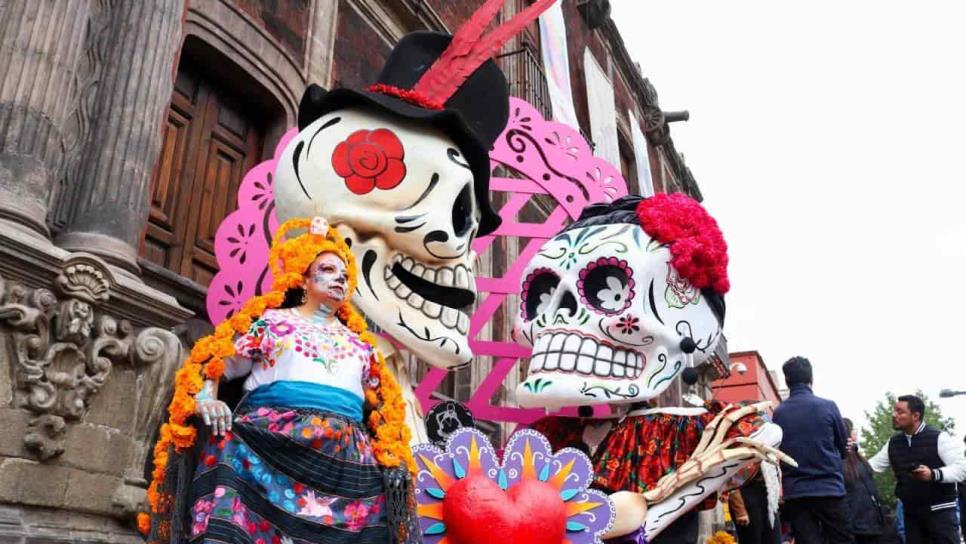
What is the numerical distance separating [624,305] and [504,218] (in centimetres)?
124

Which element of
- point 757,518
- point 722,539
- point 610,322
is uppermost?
point 610,322

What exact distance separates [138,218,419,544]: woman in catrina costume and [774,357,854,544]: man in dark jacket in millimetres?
2393

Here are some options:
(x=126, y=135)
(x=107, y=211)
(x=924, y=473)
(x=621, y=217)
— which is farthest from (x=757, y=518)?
(x=126, y=135)

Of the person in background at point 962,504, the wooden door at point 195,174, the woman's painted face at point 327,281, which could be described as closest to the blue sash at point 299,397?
the woman's painted face at point 327,281

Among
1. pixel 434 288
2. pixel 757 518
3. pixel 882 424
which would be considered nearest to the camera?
pixel 434 288

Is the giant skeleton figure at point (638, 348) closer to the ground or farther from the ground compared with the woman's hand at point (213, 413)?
farther from the ground

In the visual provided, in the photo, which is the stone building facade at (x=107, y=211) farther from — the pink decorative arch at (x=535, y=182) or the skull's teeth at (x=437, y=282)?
the pink decorative arch at (x=535, y=182)

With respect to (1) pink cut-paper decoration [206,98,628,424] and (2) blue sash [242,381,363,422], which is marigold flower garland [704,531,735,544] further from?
(2) blue sash [242,381,363,422]

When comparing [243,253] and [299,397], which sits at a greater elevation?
[243,253]

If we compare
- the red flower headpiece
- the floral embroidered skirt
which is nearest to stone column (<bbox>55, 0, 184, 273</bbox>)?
the floral embroidered skirt

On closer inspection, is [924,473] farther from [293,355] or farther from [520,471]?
[293,355]

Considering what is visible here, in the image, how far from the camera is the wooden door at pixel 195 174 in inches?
166

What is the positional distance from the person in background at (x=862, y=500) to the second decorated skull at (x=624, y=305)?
1.95m

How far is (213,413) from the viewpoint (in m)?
2.02
